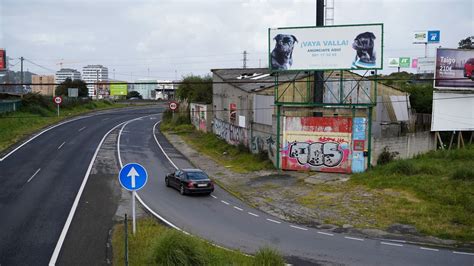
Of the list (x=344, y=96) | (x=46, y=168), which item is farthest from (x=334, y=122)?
(x=46, y=168)

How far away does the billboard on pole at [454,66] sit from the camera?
32.2m

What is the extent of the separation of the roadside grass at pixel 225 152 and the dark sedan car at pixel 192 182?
6.78 m

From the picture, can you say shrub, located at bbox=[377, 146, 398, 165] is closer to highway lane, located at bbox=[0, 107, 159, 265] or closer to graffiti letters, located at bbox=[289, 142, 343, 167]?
graffiti letters, located at bbox=[289, 142, 343, 167]

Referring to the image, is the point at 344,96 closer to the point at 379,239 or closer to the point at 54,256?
the point at 379,239

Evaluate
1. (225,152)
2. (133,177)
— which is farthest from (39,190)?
(225,152)

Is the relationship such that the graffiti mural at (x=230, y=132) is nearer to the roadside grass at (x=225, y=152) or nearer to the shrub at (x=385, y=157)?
the roadside grass at (x=225, y=152)

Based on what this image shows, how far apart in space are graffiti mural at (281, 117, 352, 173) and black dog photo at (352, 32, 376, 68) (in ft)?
11.5

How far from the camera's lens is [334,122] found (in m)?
28.6

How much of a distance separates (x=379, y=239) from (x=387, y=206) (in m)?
4.60

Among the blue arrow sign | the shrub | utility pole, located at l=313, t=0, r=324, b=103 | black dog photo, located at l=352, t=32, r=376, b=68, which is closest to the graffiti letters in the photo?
the shrub

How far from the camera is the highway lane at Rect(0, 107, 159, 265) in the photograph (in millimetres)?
15148

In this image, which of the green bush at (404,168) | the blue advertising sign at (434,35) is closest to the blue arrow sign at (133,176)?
the green bush at (404,168)

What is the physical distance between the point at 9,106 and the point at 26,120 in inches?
159

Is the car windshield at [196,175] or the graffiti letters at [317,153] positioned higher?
the graffiti letters at [317,153]
